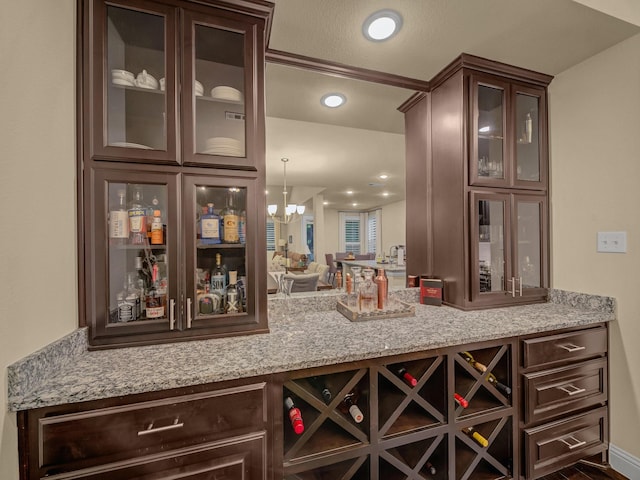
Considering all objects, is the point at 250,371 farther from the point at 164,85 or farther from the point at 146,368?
the point at 164,85

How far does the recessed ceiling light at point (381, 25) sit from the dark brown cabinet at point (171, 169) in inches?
19.5

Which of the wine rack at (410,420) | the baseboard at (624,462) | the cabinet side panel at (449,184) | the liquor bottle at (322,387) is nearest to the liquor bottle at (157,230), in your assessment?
the wine rack at (410,420)

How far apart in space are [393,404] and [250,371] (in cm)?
71

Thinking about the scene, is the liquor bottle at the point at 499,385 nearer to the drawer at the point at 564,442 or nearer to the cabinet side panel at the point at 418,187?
the drawer at the point at 564,442

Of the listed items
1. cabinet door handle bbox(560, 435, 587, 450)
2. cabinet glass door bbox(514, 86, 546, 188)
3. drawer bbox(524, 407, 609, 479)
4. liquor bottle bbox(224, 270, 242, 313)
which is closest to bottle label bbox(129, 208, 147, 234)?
liquor bottle bbox(224, 270, 242, 313)

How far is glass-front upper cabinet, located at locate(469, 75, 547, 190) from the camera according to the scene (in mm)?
1700

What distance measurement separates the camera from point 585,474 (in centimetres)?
157

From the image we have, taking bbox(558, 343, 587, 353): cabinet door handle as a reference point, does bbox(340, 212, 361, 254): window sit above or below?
above

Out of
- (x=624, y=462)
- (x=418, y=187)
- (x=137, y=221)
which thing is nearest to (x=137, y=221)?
(x=137, y=221)

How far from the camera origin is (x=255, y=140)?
4.33ft

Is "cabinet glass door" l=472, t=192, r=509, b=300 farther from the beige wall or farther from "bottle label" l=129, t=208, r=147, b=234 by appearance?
"bottle label" l=129, t=208, r=147, b=234

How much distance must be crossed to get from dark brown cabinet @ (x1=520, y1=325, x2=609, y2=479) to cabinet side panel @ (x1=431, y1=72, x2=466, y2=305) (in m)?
0.46

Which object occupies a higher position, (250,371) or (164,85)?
(164,85)

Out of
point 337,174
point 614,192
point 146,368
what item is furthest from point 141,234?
point 337,174
